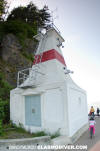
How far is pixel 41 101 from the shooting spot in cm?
855

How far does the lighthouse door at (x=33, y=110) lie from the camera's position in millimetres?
8602

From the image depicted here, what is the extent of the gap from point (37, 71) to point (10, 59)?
30.2 feet

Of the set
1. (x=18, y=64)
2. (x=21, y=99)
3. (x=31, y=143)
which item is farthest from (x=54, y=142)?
(x=18, y=64)

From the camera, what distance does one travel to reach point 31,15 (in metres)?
22.9

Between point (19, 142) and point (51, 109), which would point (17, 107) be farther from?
point (19, 142)

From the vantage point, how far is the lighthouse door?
8.60 meters

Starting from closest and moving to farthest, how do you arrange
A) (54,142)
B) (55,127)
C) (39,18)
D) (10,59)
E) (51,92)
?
(54,142)
(55,127)
(51,92)
(10,59)
(39,18)

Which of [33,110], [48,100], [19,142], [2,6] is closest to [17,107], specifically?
[33,110]

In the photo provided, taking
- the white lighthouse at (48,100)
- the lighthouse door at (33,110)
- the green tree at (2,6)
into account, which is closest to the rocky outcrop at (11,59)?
the green tree at (2,6)

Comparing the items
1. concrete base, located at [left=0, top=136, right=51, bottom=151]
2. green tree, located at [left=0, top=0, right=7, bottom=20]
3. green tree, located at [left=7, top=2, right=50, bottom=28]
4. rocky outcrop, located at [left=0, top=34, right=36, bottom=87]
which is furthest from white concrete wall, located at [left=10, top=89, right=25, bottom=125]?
green tree, located at [left=7, top=2, right=50, bottom=28]

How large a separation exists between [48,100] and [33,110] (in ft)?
4.60

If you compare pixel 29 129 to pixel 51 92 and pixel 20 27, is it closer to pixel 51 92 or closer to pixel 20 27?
pixel 51 92

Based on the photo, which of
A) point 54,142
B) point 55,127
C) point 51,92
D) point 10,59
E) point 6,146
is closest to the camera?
point 6,146

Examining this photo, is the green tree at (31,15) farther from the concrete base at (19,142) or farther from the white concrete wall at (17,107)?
the concrete base at (19,142)
